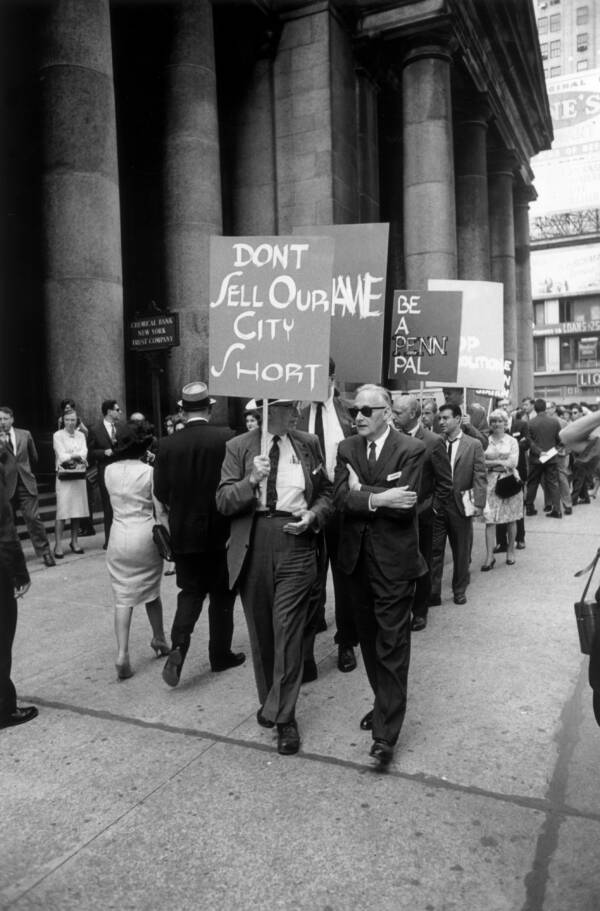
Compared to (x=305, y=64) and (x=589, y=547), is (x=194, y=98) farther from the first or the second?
(x=589, y=547)

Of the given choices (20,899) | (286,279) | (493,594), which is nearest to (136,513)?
(286,279)

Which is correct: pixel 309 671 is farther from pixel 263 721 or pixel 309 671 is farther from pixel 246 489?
pixel 246 489

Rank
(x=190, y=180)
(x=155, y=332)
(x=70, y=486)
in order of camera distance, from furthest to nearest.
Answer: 1. (x=190, y=180)
2. (x=155, y=332)
3. (x=70, y=486)

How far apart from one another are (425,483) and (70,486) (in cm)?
486

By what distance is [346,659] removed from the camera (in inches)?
203

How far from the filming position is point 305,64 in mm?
16234

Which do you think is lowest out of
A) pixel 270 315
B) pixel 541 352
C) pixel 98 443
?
pixel 98 443

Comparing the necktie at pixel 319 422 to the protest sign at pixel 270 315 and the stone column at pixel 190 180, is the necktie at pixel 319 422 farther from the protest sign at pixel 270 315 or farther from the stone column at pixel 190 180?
the stone column at pixel 190 180

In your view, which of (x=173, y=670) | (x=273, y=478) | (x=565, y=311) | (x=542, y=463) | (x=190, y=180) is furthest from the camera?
(x=565, y=311)

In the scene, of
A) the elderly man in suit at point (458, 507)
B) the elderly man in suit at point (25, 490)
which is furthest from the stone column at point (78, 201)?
the elderly man in suit at point (458, 507)

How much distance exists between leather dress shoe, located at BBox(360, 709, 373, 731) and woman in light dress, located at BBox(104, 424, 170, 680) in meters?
1.68

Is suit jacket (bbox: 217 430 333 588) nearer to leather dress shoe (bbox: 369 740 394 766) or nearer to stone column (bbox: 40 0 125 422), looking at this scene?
leather dress shoe (bbox: 369 740 394 766)

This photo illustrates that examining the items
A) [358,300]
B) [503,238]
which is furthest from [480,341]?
[503,238]

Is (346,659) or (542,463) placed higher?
(542,463)
